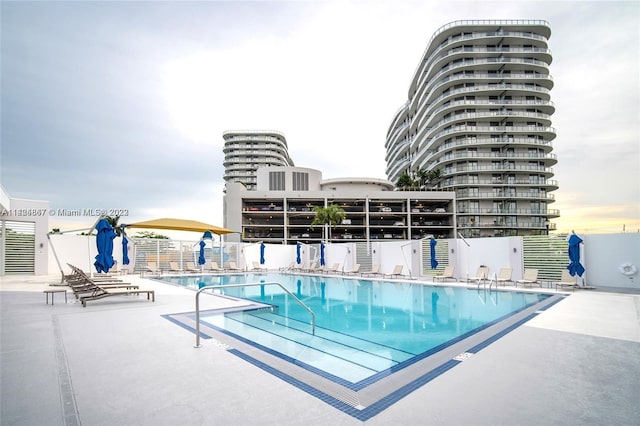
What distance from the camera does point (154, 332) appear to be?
19.5 ft

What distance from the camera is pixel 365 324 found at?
7910 millimetres

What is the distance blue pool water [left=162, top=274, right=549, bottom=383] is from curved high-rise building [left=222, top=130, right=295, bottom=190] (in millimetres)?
73476

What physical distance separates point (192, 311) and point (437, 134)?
175ft

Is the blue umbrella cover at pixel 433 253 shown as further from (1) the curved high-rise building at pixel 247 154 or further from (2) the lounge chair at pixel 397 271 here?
(1) the curved high-rise building at pixel 247 154

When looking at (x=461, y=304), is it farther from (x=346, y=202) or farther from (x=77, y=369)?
(x=346, y=202)

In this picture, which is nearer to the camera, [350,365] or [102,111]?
[350,365]

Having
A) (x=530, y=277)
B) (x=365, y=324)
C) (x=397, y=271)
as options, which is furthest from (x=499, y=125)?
(x=365, y=324)

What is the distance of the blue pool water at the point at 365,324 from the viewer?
526 centimetres

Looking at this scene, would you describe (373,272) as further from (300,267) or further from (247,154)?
(247,154)

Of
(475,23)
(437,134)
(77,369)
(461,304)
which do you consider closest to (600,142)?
(437,134)

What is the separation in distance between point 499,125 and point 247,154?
54.5 m

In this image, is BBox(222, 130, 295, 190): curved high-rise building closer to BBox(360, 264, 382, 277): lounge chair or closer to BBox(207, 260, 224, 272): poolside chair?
BBox(207, 260, 224, 272): poolside chair

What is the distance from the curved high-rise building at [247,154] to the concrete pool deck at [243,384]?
79772mm

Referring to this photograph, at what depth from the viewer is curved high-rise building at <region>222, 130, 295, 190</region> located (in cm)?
8431
